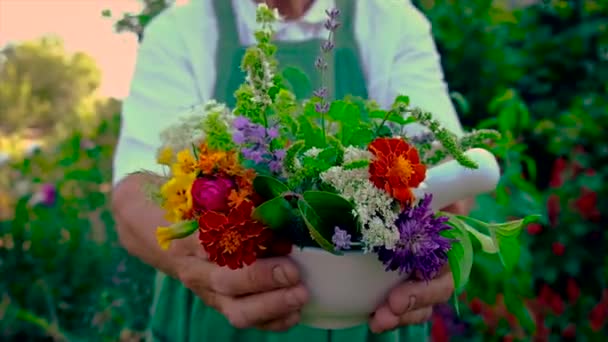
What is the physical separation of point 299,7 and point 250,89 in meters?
0.43

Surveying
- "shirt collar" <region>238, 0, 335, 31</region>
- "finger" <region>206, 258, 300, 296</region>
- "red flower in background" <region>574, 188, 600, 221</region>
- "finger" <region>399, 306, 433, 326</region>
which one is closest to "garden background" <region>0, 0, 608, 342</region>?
"red flower in background" <region>574, 188, 600, 221</region>

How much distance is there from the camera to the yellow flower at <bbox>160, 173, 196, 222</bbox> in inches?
26.0

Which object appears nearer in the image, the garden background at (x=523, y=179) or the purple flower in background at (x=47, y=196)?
the garden background at (x=523, y=179)

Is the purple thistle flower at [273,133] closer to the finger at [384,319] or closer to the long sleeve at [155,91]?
the finger at [384,319]

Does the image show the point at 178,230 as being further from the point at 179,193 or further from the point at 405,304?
the point at 405,304

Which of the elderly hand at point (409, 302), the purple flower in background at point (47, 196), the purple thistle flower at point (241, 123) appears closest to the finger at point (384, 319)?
the elderly hand at point (409, 302)

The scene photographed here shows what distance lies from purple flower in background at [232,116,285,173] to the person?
0.80ft

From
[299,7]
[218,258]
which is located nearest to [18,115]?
[299,7]

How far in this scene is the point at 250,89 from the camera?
2.08ft

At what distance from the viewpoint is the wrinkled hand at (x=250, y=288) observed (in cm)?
69

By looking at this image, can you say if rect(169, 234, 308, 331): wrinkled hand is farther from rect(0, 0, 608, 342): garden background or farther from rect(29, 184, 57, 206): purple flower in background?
rect(29, 184, 57, 206): purple flower in background

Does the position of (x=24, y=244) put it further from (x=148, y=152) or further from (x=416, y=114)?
(x=416, y=114)

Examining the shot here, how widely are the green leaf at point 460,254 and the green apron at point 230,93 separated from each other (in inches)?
11.7

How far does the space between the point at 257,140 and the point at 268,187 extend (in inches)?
1.6
